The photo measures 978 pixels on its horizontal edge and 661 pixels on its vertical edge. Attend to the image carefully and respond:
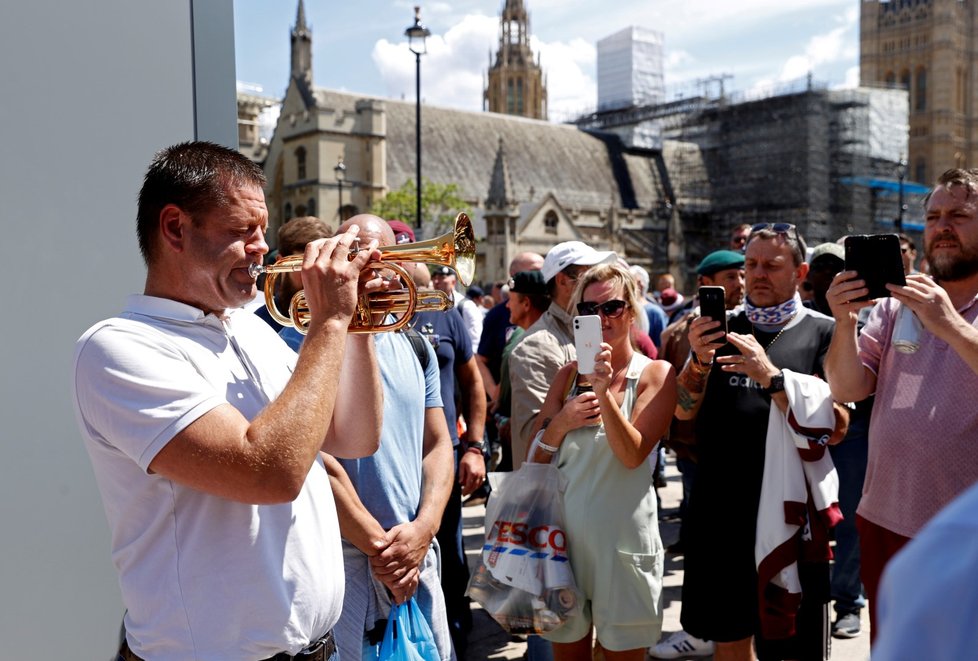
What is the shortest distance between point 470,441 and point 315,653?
2887mm

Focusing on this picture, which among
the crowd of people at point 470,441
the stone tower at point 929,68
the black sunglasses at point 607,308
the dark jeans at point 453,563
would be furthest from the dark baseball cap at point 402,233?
the stone tower at point 929,68

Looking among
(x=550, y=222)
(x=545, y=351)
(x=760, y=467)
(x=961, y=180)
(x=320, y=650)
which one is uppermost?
(x=550, y=222)

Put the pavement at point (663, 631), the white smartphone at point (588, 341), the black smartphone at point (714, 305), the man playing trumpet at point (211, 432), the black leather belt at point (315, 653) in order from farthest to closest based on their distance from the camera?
1. the pavement at point (663, 631)
2. the black smartphone at point (714, 305)
3. the white smartphone at point (588, 341)
4. the black leather belt at point (315, 653)
5. the man playing trumpet at point (211, 432)

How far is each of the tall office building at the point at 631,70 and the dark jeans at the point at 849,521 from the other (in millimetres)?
70765

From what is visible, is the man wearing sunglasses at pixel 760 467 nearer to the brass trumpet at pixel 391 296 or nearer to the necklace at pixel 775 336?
the necklace at pixel 775 336

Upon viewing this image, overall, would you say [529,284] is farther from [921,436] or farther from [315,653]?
[315,653]

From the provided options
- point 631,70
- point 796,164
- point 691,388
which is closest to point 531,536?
point 691,388

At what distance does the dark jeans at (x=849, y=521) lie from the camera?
5.56 meters

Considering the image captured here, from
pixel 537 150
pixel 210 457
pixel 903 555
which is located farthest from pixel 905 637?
pixel 537 150

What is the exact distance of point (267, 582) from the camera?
6.78 feet

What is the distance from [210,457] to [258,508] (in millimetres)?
227

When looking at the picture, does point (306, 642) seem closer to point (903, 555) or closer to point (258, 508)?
point (258, 508)

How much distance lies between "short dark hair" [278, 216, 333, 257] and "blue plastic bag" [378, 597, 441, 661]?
1.85 meters

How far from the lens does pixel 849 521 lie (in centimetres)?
580
